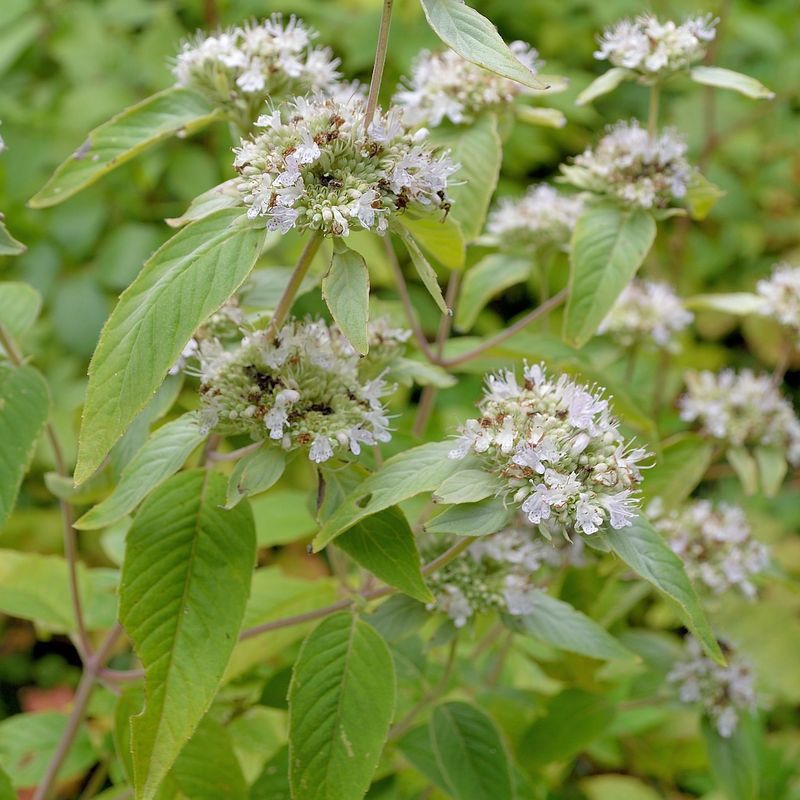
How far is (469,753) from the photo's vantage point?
58.5 inches

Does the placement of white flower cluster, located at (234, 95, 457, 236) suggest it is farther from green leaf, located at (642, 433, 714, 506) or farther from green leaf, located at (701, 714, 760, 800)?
green leaf, located at (701, 714, 760, 800)

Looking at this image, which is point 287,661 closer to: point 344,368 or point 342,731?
point 342,731

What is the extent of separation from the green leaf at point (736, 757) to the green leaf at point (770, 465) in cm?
48

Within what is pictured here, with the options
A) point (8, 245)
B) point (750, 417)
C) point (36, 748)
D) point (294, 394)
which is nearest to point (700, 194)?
point (750, 417)

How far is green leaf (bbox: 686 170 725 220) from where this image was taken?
155cm

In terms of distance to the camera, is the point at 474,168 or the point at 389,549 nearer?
the point at 389,549

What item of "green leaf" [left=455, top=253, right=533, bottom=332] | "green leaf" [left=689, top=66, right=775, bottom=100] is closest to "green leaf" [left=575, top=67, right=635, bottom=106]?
"green leaf" [left=689, top=66, right=775, bottom=100]

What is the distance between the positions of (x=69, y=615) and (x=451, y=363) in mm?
877

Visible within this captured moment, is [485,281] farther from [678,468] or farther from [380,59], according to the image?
[380,59]

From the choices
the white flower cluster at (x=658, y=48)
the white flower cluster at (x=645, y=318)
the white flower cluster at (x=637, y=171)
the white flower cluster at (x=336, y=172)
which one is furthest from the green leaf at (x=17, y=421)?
the white flower cluster at (x=645, y=318)

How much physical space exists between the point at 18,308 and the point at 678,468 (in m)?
1.30

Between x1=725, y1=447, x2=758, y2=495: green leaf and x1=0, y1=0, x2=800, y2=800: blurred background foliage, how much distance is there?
32 centimetres

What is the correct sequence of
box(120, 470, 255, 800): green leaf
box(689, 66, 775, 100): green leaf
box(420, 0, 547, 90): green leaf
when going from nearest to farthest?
box(420, 0, 547, 90): green leaf < box(120, 470, 255, 800): green leaf < box(689, 66, 775, 100): green leaf

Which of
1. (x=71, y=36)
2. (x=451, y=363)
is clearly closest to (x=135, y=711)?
(x=451, y=363)
